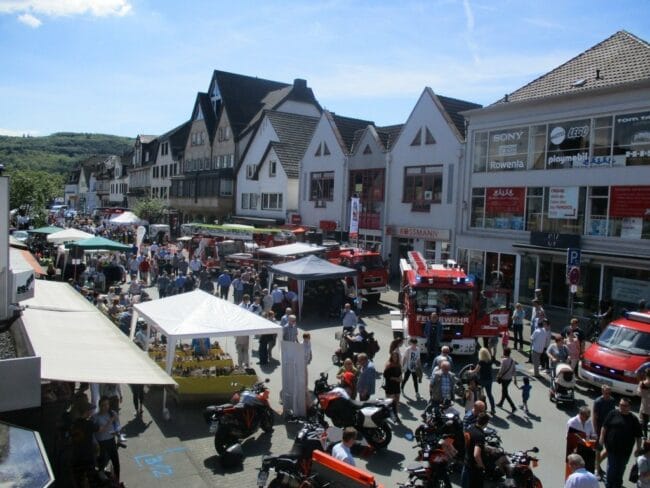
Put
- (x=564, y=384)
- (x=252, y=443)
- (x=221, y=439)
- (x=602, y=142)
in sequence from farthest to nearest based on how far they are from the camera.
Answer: (x=602, y=142), (x=564, y=384), (x=252, y=443), (x=221, y=439)

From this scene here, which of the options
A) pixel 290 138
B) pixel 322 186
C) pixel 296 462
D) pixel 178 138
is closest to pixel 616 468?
pixel 296 462

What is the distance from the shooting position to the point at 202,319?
12320 millimetres

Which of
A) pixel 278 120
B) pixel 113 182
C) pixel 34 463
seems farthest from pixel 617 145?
pixel 113 182

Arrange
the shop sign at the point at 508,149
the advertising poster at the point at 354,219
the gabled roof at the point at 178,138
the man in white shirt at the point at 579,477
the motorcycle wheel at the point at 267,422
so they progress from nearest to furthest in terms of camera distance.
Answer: the man in white shirt at the point at 579,477 → the motorcycle wheel at the point at 267,422 → the shop sign at the point at 508,149 → the advertising poster at the point at 354,219 → the gabled roof at the point at 178,138

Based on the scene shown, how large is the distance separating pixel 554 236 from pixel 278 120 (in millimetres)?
28019

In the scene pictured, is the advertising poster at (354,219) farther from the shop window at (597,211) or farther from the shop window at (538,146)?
the shop window at (597,211)

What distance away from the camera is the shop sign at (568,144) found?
78.1 feet

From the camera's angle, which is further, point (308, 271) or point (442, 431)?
point (308, 271)

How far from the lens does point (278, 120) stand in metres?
46.9

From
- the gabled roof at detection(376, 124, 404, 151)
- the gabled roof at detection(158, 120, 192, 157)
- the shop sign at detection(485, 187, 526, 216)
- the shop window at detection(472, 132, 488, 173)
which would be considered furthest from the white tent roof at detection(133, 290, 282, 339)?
the gabled roof at detection(158, 120, 192, 157)

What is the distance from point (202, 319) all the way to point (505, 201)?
18.8 meters

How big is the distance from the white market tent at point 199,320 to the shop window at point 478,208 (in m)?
18.2

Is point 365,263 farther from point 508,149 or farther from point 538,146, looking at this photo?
point 538,146

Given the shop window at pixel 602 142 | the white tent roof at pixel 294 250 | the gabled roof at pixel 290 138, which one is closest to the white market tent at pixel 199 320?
the white tent roof at pixel 294 250
